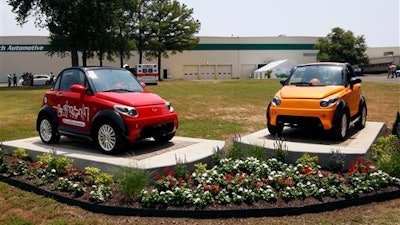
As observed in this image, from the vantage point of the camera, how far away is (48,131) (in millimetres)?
8266

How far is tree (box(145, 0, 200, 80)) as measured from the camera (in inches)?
2066

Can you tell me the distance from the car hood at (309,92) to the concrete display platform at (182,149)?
93 centimetres

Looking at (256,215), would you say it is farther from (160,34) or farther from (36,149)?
(160,34)

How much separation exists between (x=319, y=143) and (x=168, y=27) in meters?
47.7

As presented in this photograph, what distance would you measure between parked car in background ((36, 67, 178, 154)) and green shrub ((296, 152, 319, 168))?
2573 millimetres

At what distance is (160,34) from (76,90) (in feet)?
154

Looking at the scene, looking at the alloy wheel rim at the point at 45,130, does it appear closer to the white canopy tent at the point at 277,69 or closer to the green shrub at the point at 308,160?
the green shrub at the point at 308,160

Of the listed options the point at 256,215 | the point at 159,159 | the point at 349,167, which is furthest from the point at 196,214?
the point at 349,167

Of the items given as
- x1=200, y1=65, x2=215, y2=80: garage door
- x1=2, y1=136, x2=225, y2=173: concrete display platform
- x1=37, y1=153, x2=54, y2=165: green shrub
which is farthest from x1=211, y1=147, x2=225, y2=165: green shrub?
x1=200, y1=65, x2=215, y2=80: garage door

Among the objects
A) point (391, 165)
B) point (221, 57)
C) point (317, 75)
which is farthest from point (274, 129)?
point (221, 57)

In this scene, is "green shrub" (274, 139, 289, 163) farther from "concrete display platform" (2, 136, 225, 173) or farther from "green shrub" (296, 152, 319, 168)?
"concrete display platform" (2, 136, 225, 173)

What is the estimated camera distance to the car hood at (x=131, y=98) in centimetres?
711

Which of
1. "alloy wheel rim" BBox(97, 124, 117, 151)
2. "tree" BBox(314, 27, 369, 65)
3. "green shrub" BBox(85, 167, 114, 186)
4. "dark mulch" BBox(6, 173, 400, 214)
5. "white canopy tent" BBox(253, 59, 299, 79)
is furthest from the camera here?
"tree" BBox(314, 27, 369, 65)

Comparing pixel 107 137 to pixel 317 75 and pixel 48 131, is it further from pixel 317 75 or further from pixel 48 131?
pixel 317 75
